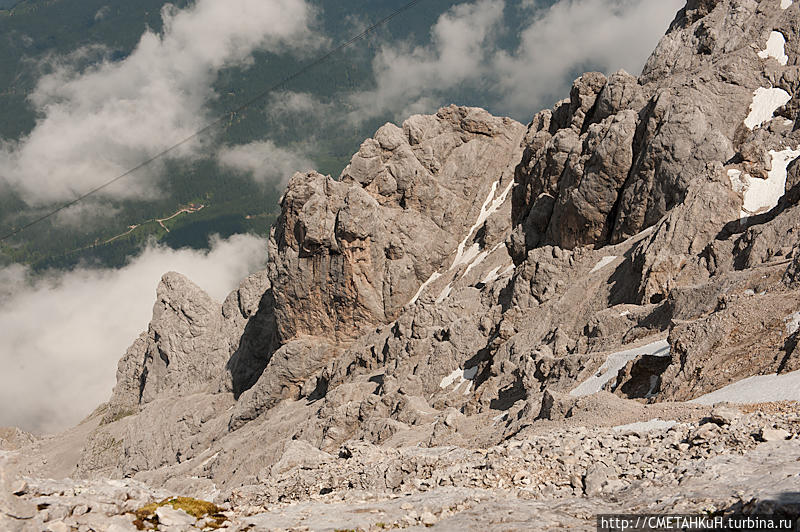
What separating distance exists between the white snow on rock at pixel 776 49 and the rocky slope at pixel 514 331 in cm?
19

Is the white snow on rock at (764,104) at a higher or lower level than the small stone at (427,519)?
higher

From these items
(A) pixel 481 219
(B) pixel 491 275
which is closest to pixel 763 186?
(B) pixel 491 275

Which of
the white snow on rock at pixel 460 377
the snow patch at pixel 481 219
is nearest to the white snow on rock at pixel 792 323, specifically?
the white snow on rock at pixel 460 377

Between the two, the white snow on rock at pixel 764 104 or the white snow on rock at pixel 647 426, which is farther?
the white snow on rock at pixel 764 104

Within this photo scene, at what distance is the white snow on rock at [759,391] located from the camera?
23156 mm

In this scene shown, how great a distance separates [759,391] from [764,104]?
162 ft

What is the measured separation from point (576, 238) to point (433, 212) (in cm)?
3968

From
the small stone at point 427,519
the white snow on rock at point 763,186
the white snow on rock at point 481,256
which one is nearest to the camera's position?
the small stone at point 427,519

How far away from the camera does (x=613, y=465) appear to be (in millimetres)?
19984

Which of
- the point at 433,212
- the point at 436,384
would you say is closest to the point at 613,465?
the point at 436,384

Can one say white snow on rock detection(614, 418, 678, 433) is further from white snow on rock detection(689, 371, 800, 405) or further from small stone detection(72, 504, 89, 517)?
small stone detection(72, 504, 89, 517)

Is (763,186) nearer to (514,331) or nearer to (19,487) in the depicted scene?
(514,331)

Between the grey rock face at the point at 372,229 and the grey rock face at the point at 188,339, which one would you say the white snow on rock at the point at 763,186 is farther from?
the grey rock face at the point at 188,339

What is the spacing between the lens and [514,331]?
56375mm
